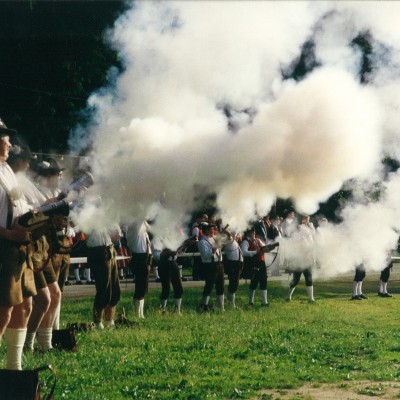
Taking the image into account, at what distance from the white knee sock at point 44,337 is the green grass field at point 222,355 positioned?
0.21 meters

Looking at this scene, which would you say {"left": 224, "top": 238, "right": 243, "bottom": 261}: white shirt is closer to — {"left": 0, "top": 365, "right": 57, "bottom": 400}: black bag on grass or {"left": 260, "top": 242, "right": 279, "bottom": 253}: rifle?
{"left": 260, "top": 242, "right": 279, "bottom": 253}: rifle

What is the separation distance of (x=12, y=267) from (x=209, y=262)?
8.02m

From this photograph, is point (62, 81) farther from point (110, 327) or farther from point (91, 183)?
point (91, 183)

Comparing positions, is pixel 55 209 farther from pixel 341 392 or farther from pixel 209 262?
pixel 209 262

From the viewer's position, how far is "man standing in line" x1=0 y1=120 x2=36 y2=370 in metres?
6.40

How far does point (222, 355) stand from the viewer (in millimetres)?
8820

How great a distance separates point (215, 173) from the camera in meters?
8.78

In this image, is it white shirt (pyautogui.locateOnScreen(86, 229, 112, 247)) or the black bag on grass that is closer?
the black bag on grass

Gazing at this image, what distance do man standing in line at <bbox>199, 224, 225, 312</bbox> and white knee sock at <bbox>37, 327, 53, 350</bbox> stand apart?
5863 millimetres

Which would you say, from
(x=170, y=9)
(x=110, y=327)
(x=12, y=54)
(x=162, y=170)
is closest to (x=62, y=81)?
(x=12, y=54)

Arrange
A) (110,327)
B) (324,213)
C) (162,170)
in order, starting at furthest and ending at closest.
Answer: (324,213) < (110,327) < (162,170)

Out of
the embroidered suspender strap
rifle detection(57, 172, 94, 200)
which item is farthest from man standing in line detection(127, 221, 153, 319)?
the embroidered suspender strap

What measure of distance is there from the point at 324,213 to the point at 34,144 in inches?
392

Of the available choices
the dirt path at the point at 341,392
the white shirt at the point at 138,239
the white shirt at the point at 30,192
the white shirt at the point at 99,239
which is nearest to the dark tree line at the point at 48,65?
the white shirt at the point at 138,239
